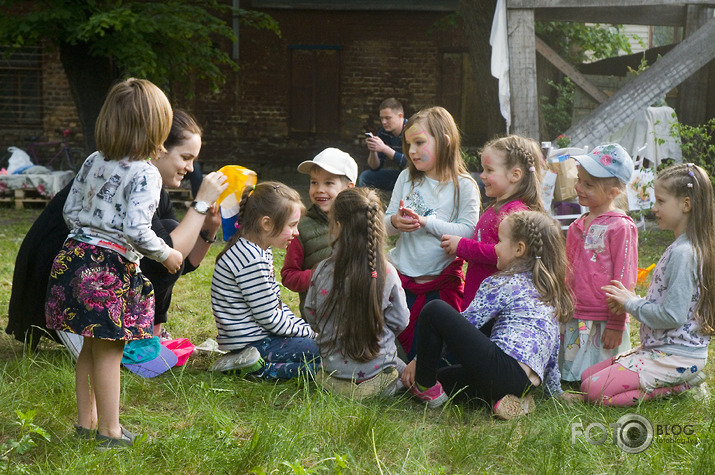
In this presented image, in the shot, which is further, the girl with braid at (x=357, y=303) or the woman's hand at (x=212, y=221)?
the woman's hand at (x=212, y=221)

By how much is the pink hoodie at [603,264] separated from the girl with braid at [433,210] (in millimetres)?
601

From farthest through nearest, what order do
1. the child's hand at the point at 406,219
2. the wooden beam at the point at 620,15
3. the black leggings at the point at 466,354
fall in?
the wooden beam at the point at 620,15 → the child's hand at the point at 406,219 → the black leggings at the point at 466,354

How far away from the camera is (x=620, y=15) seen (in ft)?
32.7

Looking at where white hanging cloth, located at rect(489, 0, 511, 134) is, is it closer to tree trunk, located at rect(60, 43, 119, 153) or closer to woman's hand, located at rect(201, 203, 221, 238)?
woman's hand, located at rect(201, 203, 221, 238)

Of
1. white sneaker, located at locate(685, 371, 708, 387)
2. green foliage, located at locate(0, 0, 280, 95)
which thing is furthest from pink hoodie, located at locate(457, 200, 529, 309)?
green foliage, located at locate(0, 0, 280, 95)

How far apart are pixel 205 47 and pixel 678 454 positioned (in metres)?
9.94

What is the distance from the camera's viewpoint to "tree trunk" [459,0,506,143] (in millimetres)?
10109

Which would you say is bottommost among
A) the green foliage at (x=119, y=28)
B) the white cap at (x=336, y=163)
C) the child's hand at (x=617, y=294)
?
the child's hand at (x=617, y=294)

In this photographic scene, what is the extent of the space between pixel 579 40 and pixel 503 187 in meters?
11.9

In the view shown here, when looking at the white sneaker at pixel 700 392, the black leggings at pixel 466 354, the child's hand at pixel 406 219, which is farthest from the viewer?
the child's hand at pixel 406 219

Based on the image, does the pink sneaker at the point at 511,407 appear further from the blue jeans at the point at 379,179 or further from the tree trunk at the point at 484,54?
the tree trunk at the point at 484,54

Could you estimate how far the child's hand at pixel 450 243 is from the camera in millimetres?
3861

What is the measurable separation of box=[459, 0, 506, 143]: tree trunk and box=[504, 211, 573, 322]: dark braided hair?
679cm

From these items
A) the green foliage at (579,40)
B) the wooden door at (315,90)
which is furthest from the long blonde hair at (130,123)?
the wooden door at (315,90)
